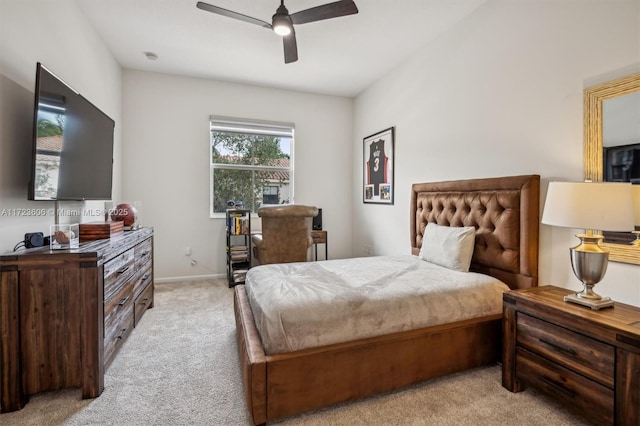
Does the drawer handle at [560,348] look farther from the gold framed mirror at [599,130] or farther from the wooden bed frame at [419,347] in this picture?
the gold framed mirror at [599,130]

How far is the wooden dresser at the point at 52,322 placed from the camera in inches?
63.3

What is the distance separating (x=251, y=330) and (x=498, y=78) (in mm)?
2784

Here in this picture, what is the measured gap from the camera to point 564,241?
2.05 metres

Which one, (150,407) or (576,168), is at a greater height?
(576,168)

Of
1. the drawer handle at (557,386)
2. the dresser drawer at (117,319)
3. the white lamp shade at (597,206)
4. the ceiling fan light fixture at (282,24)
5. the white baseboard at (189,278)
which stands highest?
the ceiling fan light fixture at (282,24)

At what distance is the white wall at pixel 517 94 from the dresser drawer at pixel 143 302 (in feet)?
9.74

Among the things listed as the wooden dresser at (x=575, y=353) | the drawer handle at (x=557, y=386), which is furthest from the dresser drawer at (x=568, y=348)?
the drawer handle at (x=557, y=386)

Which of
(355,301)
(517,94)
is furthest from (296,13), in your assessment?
(355,301)

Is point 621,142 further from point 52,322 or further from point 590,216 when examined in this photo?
point 52,322

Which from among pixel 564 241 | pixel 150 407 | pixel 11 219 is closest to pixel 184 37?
pixel 11 219

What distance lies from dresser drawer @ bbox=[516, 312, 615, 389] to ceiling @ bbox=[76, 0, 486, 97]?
105 inches

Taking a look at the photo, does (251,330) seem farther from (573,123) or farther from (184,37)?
(184,37)

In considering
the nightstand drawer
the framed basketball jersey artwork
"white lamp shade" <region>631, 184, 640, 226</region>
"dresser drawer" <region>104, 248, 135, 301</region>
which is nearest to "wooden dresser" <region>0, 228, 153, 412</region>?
"dresser drawer" <region>104, 248, 135, 301</region>

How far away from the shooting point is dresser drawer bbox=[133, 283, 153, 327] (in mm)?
2652
